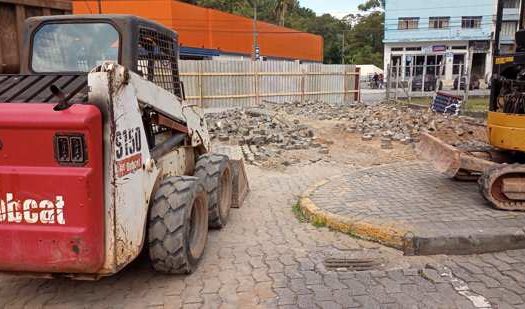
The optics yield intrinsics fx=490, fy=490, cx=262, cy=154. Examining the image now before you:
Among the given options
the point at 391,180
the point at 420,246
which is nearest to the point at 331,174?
the point at 391,180

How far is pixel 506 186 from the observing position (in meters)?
5.66

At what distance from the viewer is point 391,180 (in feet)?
24.7

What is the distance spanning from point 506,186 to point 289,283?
3049 mm

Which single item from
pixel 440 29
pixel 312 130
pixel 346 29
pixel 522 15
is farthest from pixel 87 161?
pixel 346 29

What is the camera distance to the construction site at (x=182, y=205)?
3270 millimetres

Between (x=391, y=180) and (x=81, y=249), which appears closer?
(x=81, y=249)

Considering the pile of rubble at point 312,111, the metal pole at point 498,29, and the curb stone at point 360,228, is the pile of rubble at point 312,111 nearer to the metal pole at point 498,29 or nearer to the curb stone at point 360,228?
the metal pole at point 498,29

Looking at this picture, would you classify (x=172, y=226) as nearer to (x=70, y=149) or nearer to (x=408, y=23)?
(x=70, y=149)

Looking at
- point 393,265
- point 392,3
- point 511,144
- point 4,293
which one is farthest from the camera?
point 392,3

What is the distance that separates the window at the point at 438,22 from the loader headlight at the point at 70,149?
56.7m

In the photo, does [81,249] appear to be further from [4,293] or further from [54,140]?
[4,293]

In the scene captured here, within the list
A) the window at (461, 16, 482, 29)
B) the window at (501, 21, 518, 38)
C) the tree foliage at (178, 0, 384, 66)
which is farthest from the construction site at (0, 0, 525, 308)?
the tree foliage at (178, 0, 384, 66)

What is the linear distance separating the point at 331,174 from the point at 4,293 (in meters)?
5.89

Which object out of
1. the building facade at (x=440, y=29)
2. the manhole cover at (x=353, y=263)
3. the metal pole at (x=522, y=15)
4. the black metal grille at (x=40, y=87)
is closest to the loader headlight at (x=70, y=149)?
the black metal grille at (x=40, y=87)
